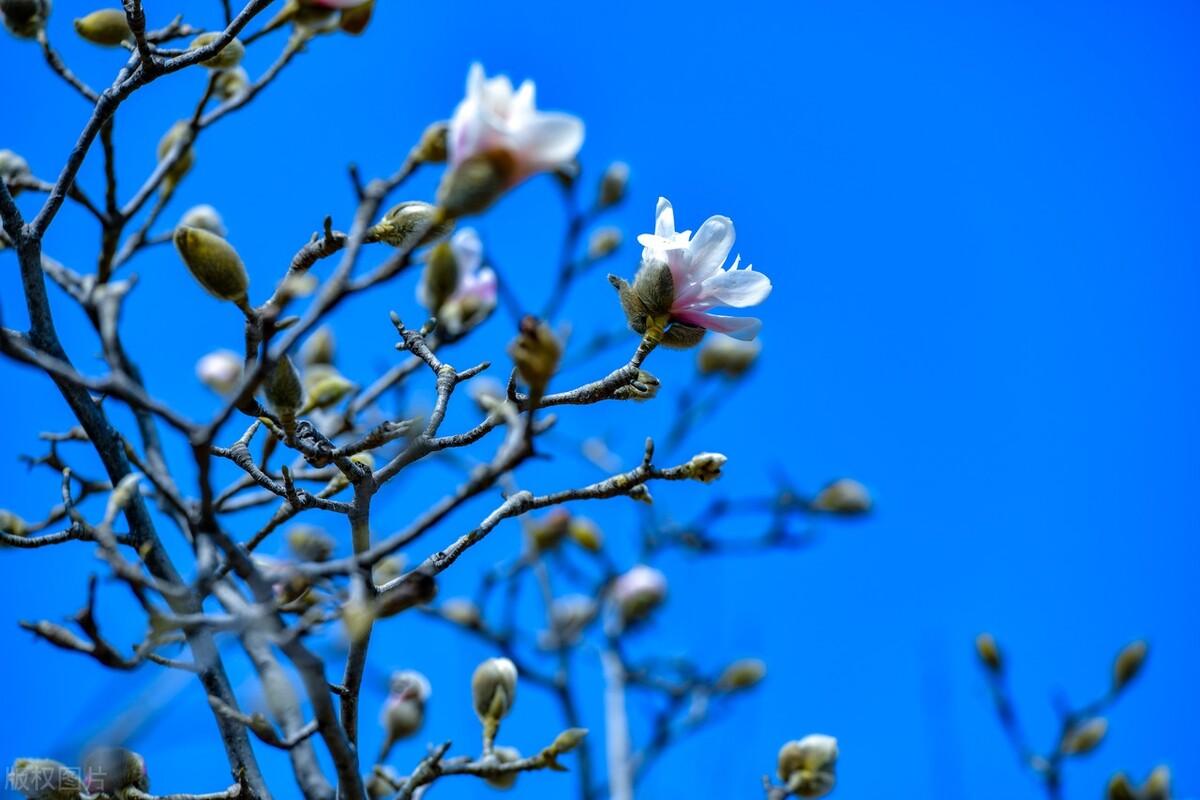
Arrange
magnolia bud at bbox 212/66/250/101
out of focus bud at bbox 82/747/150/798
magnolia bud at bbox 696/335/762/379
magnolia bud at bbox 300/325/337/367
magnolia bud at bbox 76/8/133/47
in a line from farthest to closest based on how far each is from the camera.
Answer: magnolia bud at bbox 696/335/762/379, magnolia bud at bbox 300/325/337/367, magnolia bud at bbox 212/66/250/101, magnolia bud at bbox 76/8/133/47, out of focus bud at bbox 82/747/150/798

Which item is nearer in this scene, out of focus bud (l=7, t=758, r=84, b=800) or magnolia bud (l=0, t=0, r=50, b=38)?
out of focus bud (l=7, t=758, r=84, b=800)

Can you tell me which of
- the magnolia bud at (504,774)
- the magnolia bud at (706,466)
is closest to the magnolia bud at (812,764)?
the magnolia bud at (504,774)

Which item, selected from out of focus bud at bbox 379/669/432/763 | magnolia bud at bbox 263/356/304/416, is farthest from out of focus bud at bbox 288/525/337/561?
magnolia bud at bbox 263/356/304/416

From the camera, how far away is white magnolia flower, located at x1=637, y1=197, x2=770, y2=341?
1417mm

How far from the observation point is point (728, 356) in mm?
2941

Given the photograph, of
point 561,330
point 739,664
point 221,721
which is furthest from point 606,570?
point 221,721

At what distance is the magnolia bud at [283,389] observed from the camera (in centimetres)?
124

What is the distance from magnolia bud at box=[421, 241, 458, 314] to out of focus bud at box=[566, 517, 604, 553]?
2.01 metres

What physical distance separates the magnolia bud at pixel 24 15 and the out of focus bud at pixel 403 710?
1.28m

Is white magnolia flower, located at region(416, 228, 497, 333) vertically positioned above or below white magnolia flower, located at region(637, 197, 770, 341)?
above

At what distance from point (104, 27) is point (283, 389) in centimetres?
89

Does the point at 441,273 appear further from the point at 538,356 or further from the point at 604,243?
the point at 604,243

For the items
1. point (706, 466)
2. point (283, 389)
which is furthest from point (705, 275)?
point (283, 389)

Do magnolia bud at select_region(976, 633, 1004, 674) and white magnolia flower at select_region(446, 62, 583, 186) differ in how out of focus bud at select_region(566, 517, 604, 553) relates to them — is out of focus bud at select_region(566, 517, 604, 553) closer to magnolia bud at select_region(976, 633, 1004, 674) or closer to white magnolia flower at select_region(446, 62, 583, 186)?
magnolia bud at select_region(976, 633, 1004, 674)
